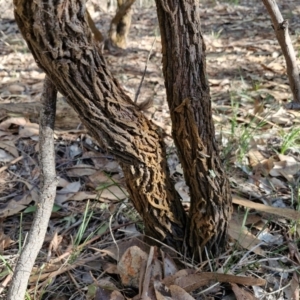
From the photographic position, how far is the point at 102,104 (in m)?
0.97

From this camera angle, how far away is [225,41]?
119 inches

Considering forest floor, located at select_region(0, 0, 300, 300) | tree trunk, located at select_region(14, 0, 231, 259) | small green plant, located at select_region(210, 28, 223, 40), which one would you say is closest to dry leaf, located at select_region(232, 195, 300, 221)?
forest floor, located at select_region(0, 0, 300, 300)

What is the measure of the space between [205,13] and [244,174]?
2280mm

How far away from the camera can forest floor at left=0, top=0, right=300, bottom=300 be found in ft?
4.03

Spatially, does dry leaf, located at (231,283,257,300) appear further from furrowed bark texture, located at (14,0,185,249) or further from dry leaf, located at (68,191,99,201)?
dry leaf, located at (68,191,99,201)

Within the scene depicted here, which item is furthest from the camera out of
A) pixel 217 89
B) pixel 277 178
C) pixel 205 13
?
pixel 205 13

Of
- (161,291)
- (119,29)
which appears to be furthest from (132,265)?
(119,29)

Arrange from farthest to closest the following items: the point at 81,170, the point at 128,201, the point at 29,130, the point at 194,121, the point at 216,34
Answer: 1. the point at 216,34
2. the point at 29,130
3. the point at 81,170
4. the point at 128,201
5. the point at 194,121

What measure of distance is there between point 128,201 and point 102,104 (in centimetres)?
60

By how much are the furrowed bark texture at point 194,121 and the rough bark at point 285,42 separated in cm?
38

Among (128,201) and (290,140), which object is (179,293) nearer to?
(128,201)

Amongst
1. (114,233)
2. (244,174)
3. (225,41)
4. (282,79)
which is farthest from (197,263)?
(225,41)

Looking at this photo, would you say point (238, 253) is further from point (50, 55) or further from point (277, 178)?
point (50, 55)

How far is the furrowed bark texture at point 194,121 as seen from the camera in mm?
998
